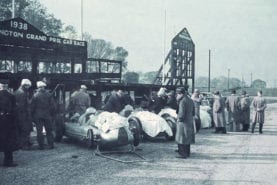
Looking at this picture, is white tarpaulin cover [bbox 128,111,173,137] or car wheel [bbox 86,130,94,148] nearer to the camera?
car wheel [bbox 86,130,94,148]

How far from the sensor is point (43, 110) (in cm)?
1030

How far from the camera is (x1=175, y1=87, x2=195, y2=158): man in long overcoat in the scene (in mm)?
9375

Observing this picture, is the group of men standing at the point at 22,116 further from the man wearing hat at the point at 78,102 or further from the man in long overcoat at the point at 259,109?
the man in long overcoat at the point at 259,109

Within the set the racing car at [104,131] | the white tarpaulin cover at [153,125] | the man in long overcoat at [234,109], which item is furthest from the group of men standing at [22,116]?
the man in long overcoat at [234,109]

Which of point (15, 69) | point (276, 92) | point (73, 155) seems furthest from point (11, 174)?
point (276, 92)

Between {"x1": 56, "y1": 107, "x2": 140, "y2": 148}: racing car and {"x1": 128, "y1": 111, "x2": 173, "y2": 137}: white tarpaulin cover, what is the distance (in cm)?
133

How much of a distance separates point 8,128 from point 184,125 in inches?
161

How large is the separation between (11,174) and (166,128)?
5.65 metres

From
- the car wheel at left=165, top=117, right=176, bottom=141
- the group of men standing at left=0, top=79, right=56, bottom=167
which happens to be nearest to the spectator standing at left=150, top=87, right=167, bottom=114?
the car wheel at left=165, top=117, right=176, bottom=141

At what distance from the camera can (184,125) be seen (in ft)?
31.1

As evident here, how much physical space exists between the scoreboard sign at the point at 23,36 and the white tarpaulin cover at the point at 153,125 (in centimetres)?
593

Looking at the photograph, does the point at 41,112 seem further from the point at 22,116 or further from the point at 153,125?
the point at 153,125

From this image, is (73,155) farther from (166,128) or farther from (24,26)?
(24,26)

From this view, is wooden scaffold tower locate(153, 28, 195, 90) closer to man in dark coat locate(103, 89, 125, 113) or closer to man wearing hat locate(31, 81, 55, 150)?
man in dark coat locate(103, 89, 125, 113)
